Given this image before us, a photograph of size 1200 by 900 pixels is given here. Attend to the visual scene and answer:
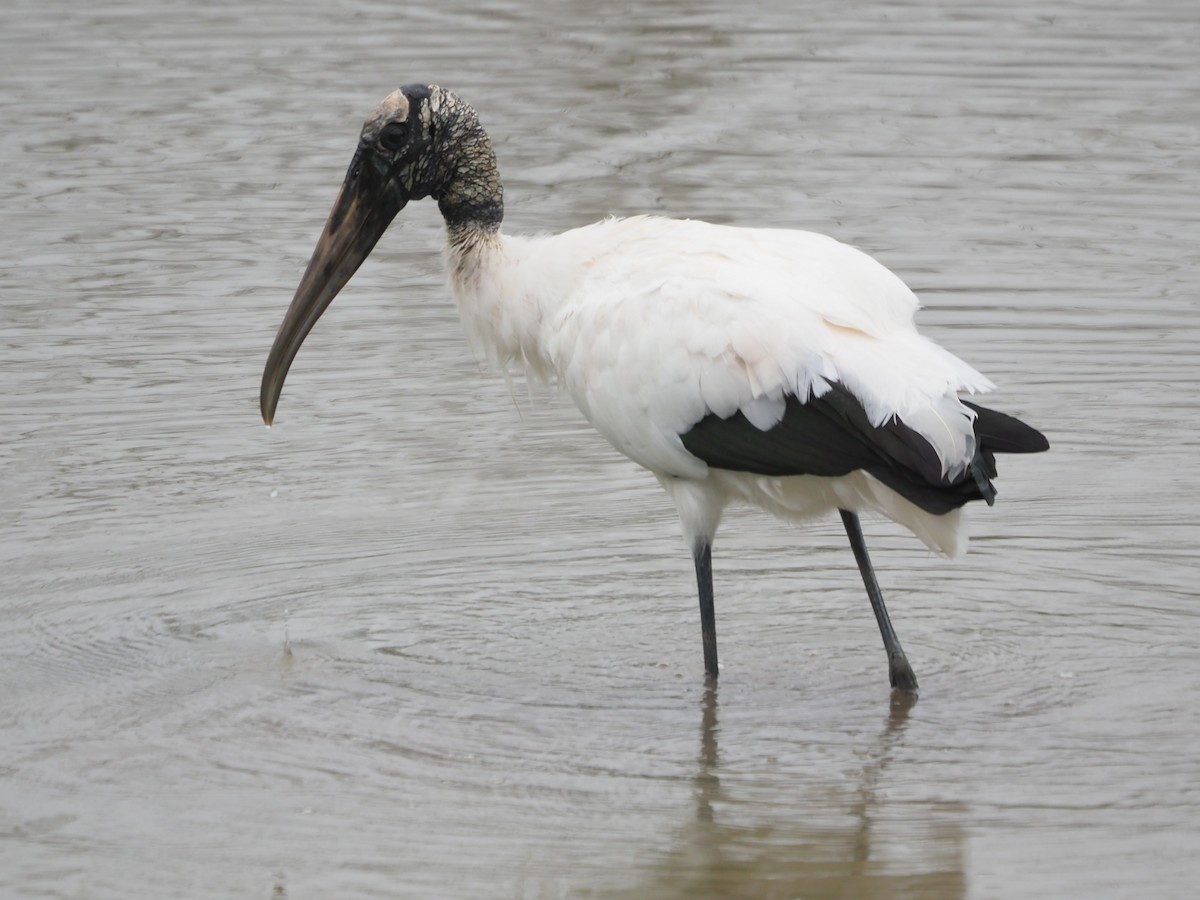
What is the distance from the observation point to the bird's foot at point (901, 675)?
20.5 ft

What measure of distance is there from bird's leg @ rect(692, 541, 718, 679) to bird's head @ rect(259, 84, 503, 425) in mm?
1266

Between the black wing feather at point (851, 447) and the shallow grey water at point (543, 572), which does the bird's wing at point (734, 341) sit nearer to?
the black wing feather at point (851, 447)

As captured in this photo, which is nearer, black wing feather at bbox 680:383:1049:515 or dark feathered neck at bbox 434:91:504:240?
black wing feather at bbox 680:383:1049:515

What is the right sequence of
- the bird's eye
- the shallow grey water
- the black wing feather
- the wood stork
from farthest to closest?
the bird's eye < the wood stork < the black wing feather < the shallow grey water

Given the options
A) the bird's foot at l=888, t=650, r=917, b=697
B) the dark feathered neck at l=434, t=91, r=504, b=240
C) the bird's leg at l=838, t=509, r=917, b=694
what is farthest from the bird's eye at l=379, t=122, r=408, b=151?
the bird's foot at l=888, t=650, r=917, b=697

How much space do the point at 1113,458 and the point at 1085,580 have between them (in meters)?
1.26

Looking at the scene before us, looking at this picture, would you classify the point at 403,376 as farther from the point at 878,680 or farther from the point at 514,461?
the point at 878,680

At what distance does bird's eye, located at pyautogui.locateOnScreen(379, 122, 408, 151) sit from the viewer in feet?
21.8

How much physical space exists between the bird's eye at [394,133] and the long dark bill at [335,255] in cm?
16

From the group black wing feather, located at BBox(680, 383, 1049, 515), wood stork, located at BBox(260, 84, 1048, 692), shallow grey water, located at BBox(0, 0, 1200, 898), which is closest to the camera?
shallow grey water, located at BBox(0, 0, 1200, 898)

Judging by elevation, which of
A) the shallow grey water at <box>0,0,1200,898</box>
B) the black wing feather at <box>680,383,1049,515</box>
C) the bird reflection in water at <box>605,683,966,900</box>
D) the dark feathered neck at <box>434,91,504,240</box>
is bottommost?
the shallow grey water at <box>0,0,1200,898</box>

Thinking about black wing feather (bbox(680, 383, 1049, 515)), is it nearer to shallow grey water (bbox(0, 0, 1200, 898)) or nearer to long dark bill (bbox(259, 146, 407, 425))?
shallow grey water (bbox(0, 0, 1200, 898))

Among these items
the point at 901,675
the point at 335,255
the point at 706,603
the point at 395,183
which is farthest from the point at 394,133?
the point at 901,675

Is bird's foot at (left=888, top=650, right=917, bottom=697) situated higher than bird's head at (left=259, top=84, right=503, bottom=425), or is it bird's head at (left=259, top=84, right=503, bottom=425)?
bird's head at (left=259, top=84, right=503, bottom=425)
